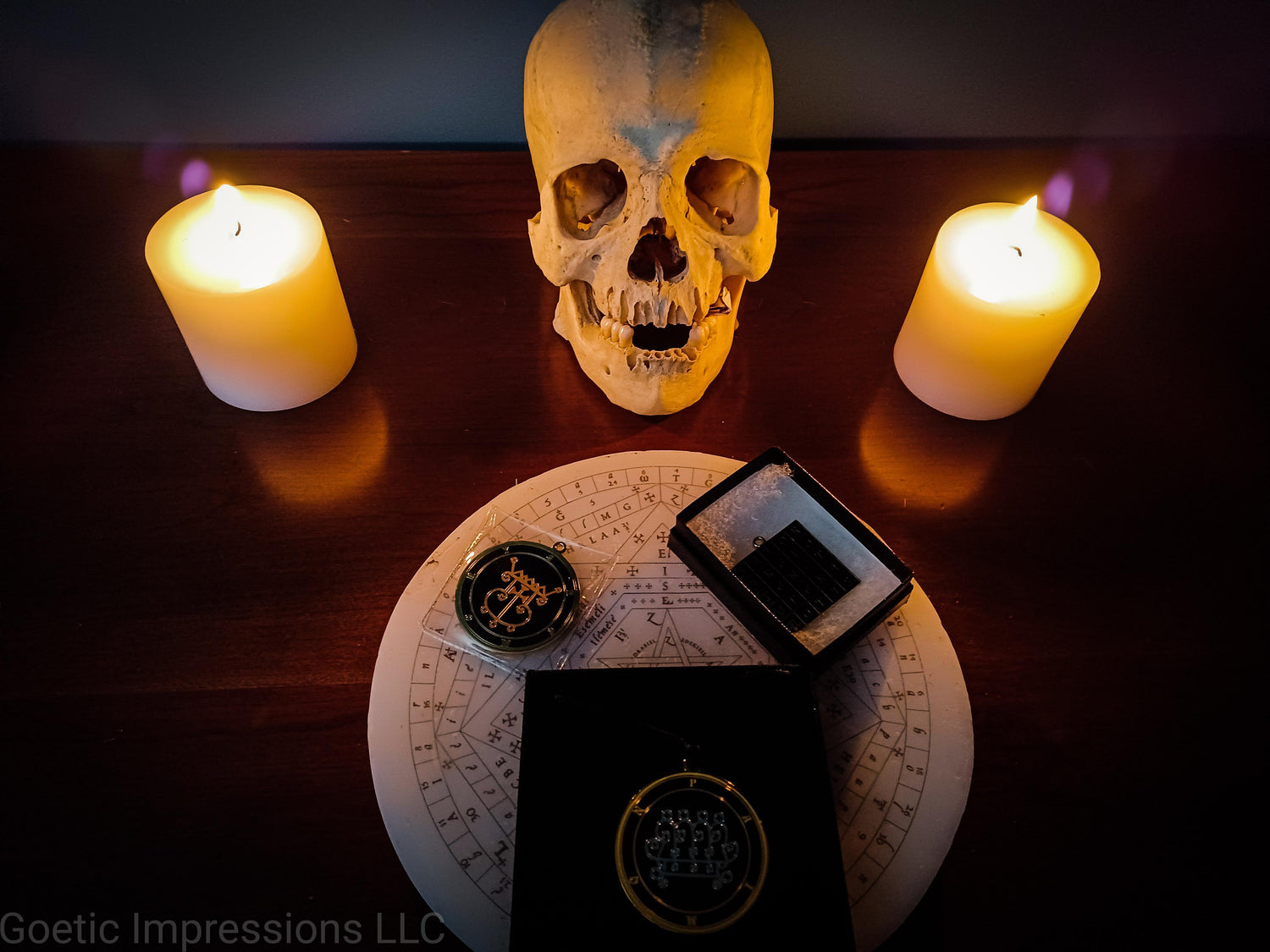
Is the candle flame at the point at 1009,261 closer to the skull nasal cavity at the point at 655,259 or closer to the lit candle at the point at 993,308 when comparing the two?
the lit candle at the point at 993,308

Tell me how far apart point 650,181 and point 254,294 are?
1.12ft

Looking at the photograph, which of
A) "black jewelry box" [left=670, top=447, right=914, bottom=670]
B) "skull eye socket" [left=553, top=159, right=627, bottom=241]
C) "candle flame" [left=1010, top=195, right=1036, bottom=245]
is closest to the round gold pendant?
"black jewelry box" [left=670, top=447, right=914, bottom=670]

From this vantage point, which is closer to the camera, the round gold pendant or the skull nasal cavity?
the round gold pendant

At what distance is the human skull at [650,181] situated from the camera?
0.62 metres

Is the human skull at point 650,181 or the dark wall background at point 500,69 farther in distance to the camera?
the dark wall background at point 500,69

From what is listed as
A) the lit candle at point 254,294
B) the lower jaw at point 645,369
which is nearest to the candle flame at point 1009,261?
the lower jaw at point 645,369

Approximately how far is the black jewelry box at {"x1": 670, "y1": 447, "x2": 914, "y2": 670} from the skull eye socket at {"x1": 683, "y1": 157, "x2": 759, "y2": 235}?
21 centimetres

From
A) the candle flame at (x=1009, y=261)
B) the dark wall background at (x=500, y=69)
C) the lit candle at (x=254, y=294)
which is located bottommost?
the candle flame at (x=1009, y=261)

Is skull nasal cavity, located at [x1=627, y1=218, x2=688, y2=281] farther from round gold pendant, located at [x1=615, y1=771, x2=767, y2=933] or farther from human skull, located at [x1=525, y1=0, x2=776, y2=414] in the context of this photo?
round gold pendant, located at [x1=615, y1=771, x2=767, y2=933]

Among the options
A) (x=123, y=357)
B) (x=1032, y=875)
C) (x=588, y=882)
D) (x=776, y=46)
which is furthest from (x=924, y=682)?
(x=123, y=357)

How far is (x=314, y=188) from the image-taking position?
0.95 m

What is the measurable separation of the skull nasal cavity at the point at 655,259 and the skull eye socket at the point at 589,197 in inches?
1.5

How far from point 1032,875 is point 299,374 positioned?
2.34 ft

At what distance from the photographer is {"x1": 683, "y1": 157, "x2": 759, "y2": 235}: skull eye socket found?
2.37 feet
